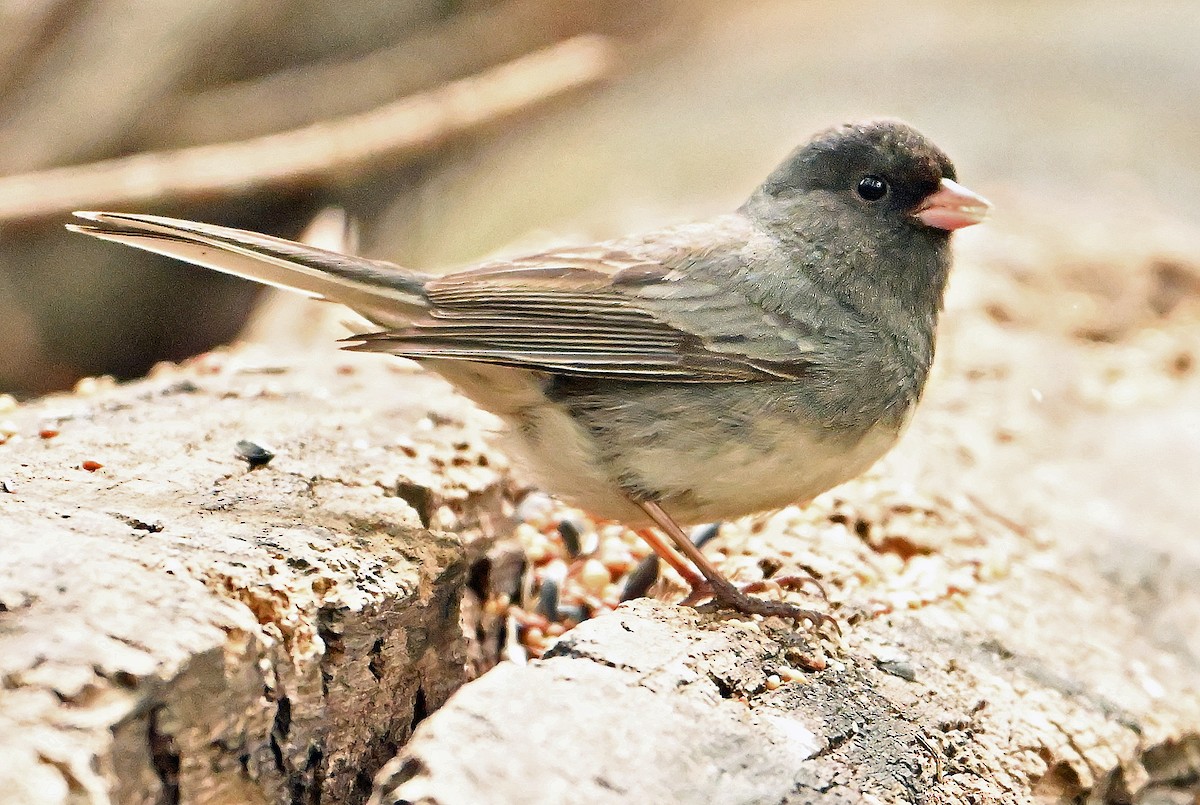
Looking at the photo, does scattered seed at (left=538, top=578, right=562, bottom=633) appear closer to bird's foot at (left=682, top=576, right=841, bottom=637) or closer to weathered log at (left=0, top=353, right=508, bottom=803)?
weathered log at (left=0, top=353, right=508, bottom=803)

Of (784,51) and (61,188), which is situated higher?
(784,51)

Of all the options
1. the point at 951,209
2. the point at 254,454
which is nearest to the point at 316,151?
the point at 254,454

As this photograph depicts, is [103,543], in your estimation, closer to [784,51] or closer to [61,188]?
[61,188]

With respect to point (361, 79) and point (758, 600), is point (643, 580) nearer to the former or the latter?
point (758, 600)

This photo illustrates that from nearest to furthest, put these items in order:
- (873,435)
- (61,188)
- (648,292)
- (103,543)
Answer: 1. (103,543)
2. (873,435)
3. (648,292)
4. (61,188)

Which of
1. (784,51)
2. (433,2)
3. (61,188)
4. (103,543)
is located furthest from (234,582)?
(784,51)

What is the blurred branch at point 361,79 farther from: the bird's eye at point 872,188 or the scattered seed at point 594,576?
the bird's eye at point 872,188

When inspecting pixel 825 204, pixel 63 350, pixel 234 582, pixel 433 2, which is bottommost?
pixel 63 350
